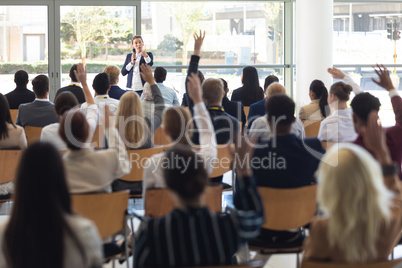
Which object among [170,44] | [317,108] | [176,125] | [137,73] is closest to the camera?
[176,125]

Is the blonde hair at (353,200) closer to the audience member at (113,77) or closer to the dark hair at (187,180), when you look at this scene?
the dark hair at (187,180)

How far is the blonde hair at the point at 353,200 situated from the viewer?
2.13 metres

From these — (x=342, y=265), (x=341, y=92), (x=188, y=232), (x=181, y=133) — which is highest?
(x=341, y=92)

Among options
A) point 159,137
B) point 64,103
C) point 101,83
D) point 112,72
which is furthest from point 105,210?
point 112,72

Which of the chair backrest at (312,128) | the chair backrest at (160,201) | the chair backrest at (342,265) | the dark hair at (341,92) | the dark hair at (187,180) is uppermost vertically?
the dark hair at (341,92)

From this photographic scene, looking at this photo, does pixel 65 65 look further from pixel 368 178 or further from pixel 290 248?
pixel 368 178

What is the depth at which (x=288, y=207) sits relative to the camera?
3.33m

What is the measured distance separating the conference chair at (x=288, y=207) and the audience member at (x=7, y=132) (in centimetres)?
229

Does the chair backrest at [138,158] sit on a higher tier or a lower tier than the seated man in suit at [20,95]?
lower

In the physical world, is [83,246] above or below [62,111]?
below

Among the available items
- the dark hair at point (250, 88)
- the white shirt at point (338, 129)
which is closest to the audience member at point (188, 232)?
the white shirt at point (338, 129)

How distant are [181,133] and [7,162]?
1.60m

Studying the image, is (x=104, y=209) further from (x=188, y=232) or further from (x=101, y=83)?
(x=101, y=83)

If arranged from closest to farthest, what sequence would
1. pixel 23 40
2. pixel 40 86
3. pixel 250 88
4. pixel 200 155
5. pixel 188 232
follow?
pixel 188 232, pixel 200 155, pixel 40 86, pixel 250 88, pixel 23 40
